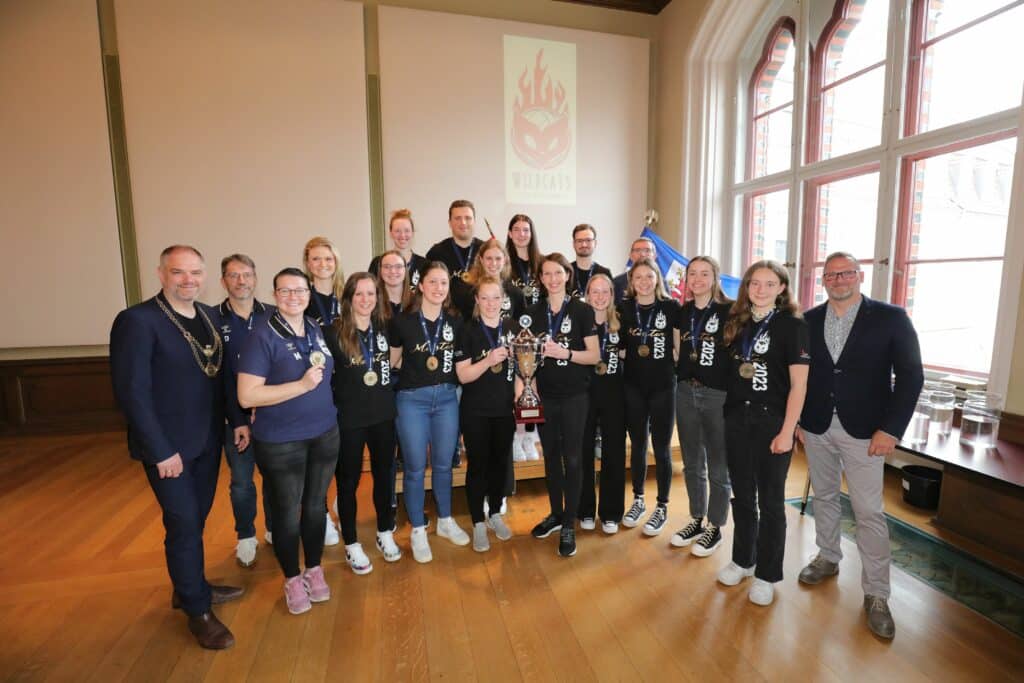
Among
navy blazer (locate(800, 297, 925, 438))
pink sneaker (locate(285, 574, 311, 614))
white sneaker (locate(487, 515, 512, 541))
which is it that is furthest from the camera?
white sneaker (locate(487, 515, 512, 541))

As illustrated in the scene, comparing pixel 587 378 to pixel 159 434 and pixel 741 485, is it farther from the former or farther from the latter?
pixel 159 434

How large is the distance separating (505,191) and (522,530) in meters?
4.24

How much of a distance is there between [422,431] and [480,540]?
0.77 meters

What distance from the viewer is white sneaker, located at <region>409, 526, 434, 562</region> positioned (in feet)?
9.40

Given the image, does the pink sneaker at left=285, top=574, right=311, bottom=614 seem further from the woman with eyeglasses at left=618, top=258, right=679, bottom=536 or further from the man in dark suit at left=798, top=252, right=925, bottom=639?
the man in dark suit at left=798, top=252, right=925, bottom=639

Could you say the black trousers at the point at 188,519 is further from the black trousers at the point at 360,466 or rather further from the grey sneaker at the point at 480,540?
the grey sneaker at the point at 480,540

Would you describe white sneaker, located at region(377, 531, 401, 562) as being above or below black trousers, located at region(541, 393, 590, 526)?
below

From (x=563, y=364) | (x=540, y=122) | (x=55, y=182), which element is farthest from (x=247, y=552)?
(x=540, y=122)

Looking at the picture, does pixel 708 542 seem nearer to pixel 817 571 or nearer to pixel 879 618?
pixel 817 571

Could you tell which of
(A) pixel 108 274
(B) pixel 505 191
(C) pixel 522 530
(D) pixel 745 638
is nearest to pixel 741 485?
(D) pixel 745 638

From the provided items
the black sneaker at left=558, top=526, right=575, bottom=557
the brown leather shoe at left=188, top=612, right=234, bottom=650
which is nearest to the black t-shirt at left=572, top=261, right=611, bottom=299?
the black sneaker at left=558, top=526, right=575, bottom=557

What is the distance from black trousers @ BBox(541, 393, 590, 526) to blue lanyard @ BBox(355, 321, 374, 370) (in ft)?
3.14

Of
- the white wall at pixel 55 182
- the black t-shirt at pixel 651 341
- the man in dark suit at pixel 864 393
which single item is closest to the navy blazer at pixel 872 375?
the man in dark suit at pixel 864 393

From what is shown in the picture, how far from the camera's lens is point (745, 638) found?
7.32 feet
